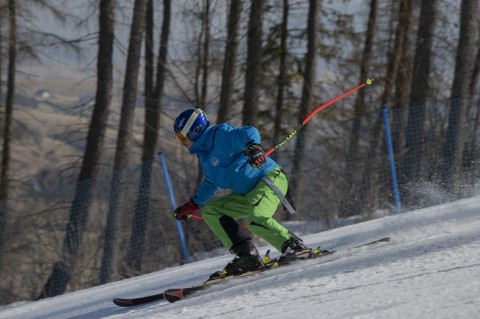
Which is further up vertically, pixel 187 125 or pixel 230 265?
pixel 187 125

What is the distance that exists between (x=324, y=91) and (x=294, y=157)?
10255 millimetres

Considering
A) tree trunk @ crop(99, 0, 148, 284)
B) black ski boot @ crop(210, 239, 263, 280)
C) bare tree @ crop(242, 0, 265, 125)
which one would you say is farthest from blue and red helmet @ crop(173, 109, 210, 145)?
bare tree @ crop(242, 0, 265, 125)

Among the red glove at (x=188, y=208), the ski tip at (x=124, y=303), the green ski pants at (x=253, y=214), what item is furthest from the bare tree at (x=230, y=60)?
the ski tip at (x=124, y=303)

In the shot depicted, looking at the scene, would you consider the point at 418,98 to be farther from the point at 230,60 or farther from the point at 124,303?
the point at 124,303

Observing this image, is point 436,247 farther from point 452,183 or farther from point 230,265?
point 452,183

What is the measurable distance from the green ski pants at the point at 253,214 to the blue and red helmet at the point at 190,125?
640mm

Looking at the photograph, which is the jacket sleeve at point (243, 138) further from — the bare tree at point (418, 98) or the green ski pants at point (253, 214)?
the bare tree at point (418, 98)

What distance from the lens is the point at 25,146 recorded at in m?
18.4

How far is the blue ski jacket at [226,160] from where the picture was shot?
5.72 meters

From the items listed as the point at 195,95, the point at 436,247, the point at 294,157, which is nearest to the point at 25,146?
the point at 195,95

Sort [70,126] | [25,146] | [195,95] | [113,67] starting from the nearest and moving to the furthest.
→ 1. [113,67]
2. [70,126]
3. [195,95]
4. [25,146]

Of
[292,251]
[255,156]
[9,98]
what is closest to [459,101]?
[292,251]

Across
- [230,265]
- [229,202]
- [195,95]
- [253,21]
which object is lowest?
[230,265]

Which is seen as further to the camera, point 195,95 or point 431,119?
point 195,95
